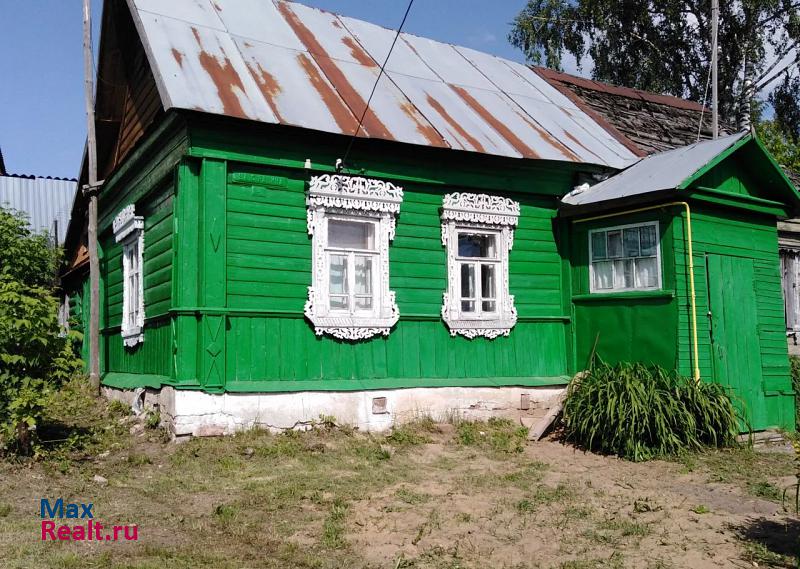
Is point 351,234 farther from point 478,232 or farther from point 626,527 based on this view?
point 626,527

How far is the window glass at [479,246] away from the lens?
9500mm

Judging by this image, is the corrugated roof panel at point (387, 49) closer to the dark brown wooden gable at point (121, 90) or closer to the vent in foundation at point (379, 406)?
the dark brown wooden gable at point (121, 90)

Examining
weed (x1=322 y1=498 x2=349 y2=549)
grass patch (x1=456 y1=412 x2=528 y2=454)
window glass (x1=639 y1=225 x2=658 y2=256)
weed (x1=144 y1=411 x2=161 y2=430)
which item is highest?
window glass (x1=639 y1=225 x2=658 y2=256)

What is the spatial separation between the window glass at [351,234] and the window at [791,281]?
807cm

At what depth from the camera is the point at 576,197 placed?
9.73 metres

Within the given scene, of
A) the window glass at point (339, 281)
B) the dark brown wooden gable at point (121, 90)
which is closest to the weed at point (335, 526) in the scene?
the window glass at point (339, 281)

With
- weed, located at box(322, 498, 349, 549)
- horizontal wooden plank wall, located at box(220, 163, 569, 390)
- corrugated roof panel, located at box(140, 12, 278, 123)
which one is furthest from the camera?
horizontal wooden plank wall, located at box(220, 163, 569, 390)

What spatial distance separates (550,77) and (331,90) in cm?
561

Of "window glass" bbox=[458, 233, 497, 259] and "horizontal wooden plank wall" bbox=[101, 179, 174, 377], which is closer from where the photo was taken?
"horizontal wooden plank wall" bbox=[101, 179, 174, 377]

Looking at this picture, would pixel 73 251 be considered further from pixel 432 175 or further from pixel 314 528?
pixel 314 528

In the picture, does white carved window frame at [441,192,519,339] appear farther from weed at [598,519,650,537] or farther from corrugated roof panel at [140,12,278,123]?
weed at [598,519,650,537]

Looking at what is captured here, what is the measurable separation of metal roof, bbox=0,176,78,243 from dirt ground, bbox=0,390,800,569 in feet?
44.6

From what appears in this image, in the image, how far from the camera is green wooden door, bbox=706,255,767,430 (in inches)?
346

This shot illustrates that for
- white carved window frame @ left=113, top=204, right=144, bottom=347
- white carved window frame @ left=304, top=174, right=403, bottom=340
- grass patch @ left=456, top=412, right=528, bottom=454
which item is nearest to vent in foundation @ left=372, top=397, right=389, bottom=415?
white carved window frame @ left=304, top=174, right=403, bottom=340
